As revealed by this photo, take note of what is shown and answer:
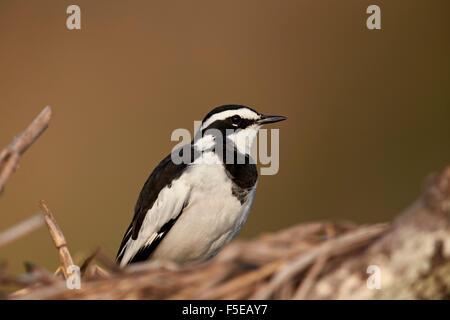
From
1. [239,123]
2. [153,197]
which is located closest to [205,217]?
[153,197]

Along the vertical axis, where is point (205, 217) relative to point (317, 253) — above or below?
below

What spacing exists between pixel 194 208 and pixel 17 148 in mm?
913

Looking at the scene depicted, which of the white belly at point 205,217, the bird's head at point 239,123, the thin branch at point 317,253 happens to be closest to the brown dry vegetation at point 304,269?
the thin branch at point 317,253

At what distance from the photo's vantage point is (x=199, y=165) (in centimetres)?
189

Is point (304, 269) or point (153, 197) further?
point (153, 197)

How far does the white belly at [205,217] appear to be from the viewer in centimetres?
182

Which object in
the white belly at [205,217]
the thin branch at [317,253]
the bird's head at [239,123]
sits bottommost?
the white belly at [205,217]

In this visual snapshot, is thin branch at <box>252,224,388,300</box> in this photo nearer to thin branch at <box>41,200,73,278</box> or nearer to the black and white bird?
thin branch at <box>41,200,73,278</box>

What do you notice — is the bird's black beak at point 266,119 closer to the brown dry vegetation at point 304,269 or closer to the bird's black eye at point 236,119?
the bird's black eye at point 236,119

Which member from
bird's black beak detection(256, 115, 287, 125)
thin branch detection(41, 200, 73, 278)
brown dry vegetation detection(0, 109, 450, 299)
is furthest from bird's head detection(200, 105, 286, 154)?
brown dry vegetation detection(0, 109, 450, 299)

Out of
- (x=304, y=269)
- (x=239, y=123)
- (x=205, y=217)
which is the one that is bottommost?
(x=205, y=217)

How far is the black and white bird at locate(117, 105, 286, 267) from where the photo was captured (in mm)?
1824

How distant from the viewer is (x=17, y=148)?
1008 millimetres

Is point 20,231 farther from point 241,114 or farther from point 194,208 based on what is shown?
point 241,114
